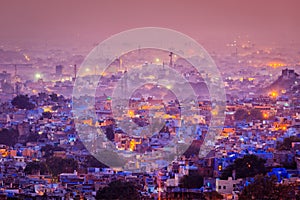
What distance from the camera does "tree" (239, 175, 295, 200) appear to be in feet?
27.8

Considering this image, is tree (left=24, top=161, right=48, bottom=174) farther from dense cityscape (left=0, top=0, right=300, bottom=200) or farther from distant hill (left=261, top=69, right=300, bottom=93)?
distant hill (left=261, top=69, right=300, bottom=93)

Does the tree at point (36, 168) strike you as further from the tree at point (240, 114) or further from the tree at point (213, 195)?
the tree at point (240, 114)

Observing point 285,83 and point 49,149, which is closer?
point 49,149

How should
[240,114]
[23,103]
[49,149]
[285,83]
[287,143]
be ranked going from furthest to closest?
1. [285,83]
2. [23,103]
3. [240,114]
4. [49,149]
5. [287,143]

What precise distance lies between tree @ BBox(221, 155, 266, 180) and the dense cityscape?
0.02 metres

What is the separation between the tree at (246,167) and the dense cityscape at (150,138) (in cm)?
2

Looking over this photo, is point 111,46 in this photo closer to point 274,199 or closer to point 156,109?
point 156,109

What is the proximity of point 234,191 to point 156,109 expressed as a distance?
1346 centimetres

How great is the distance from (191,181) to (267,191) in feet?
5.43

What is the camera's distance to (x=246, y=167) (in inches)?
407

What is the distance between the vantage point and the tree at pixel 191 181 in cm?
994

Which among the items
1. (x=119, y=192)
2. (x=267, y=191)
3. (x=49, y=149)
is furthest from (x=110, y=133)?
(x=267, y=191)

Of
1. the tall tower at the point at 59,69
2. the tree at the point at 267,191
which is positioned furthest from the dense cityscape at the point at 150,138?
the tall tower at the point at 59,69

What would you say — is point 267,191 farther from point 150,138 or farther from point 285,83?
point 285,83
